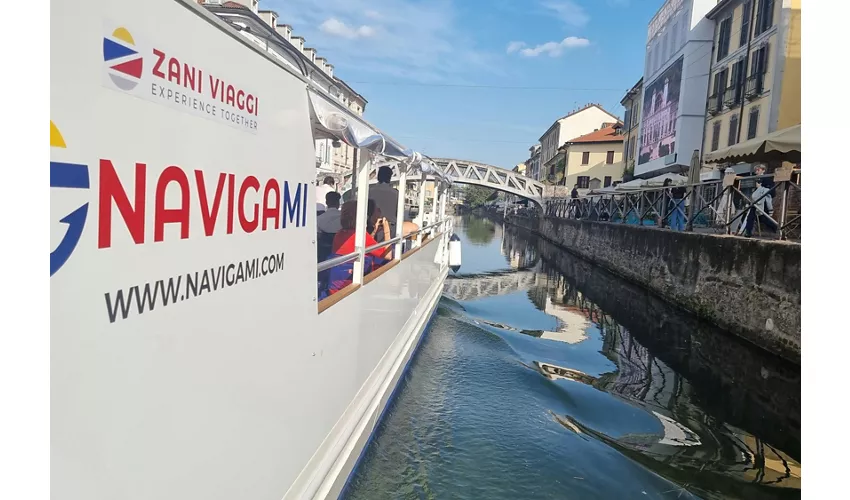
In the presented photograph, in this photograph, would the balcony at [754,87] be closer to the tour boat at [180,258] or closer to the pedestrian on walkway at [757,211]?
the pedestrian on walkway at [757,211]

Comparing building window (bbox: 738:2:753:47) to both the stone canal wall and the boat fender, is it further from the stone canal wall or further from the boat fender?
the boat fender

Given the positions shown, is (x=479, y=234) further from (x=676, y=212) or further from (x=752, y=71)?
(x=676, y=212)

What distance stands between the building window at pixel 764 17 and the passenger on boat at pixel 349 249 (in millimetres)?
24949

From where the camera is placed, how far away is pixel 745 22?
25.0 metres

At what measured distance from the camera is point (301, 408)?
2.55m

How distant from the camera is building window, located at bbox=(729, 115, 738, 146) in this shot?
25188 mm

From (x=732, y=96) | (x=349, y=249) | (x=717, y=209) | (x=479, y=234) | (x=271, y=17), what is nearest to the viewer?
(x=349, y=249)

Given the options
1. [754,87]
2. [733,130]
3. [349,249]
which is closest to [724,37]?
[733,130]

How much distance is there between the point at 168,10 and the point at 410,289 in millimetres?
4918

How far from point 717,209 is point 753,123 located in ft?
45.6

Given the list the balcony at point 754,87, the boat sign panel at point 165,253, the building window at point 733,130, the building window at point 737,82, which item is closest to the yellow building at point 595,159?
the building window at point 733,130

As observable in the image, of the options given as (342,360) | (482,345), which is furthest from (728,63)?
(342,360)

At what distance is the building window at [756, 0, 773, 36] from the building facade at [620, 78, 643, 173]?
15786 millimetres

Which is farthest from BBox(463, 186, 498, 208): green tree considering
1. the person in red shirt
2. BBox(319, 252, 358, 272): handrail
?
BBox(319, 252, 358, 272): handrail
